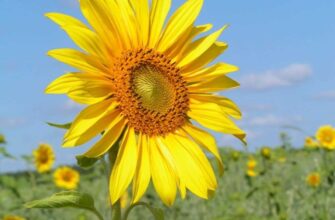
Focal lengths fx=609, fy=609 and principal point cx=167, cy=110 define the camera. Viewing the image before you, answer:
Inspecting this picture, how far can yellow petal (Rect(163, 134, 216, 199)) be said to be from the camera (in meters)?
1.88

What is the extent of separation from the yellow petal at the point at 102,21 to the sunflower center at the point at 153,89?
0.13 meters

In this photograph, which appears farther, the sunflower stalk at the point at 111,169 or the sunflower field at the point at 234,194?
the sunflower field at the point at 234,194

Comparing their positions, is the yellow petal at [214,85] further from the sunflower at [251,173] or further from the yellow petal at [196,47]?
the sunflower at [251,173]

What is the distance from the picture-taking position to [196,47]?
1993 mm

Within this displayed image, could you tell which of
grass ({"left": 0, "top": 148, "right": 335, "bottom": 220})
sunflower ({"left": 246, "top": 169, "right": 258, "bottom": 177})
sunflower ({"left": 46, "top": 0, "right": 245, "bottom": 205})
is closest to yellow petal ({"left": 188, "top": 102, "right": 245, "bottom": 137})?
sunflower ({"left": 46, "top": 0, "right": 245, "bottom": 205})

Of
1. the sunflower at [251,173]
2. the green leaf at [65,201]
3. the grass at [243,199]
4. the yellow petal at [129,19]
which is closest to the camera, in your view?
the green leaf at [65,201]

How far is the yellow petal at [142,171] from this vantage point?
5.78ft

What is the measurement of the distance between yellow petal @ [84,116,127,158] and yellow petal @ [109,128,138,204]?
0.10 feet

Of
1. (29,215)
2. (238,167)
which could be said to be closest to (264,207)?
(29,215)

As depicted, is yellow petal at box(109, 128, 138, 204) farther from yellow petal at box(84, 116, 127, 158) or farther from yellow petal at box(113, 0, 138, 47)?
yellow petal at box(113, 0, 138, 47)

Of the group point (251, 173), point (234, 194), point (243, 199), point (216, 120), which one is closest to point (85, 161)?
point (216, 120)

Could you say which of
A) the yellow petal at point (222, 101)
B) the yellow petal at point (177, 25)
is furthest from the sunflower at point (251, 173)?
the yellow petal at point (177, 25)

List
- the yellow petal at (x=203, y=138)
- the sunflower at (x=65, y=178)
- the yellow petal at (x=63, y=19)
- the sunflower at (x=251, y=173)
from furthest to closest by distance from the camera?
1. the sunflower at (x=65, y=178)
2. the sunflower at (x=251, y=173)
3. the yellow petal at (x=203, y=138)
4. the yellow petal at (x=63, y=19)

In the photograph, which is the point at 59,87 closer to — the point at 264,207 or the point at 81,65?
the point at 81,65
